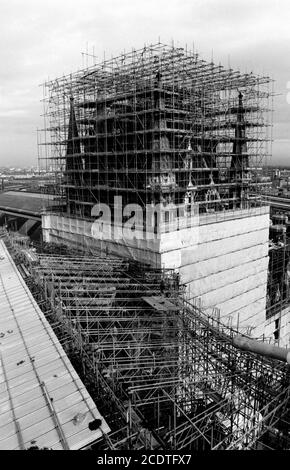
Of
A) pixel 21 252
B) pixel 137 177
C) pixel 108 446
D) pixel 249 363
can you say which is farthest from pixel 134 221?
pixel 108 446

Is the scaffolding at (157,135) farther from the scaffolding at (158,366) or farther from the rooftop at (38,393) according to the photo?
the rooftop at (38,393)

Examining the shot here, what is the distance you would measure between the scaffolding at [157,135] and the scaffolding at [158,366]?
21.9ft

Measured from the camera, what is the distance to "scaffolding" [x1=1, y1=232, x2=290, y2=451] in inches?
383

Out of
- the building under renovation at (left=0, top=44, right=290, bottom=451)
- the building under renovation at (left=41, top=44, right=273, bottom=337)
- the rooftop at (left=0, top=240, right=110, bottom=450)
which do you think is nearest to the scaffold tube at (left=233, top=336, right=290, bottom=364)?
the building under renovation at (left=0, top=44, right=290, bottom=451)

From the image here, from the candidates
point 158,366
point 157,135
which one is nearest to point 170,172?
point 157,135

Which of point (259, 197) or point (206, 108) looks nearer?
point (206, 108)

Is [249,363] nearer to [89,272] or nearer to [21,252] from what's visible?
[89,272]

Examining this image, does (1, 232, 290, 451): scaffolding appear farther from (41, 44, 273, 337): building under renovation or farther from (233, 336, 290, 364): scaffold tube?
(41, 44, 273, 337): building under renovation

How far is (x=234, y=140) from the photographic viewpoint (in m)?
31.1

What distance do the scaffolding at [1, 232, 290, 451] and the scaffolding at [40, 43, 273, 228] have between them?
21.9 ft

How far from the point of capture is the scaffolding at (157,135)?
2475cm
